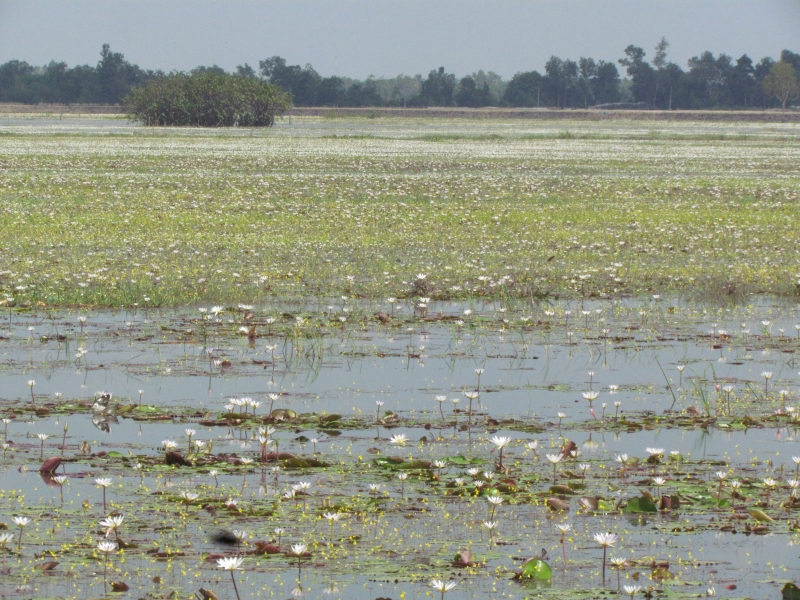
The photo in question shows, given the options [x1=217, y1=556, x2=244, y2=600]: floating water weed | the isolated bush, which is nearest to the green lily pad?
[x1=217, y1=556, x2=244, y2=600]: floating water weed

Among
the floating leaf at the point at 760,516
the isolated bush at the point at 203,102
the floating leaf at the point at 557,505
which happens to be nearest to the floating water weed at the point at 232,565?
the floating leaf at the point at 557,505

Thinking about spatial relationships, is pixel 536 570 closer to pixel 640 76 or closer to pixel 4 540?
pixel 4 540

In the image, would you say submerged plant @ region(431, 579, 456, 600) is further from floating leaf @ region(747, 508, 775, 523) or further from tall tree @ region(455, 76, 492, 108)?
tall tree @ region(455, 76, 492, 108)

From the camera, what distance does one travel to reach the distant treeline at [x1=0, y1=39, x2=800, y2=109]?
165 metres

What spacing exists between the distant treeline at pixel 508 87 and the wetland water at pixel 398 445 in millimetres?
148081

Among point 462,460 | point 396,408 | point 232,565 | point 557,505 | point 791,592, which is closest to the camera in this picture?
point 232,565

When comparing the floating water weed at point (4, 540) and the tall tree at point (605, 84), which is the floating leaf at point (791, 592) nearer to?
the floating water weed at point (4, 540)

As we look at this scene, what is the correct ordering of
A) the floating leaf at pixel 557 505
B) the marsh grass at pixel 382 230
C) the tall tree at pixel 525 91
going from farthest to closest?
the tall tree at pixel 525 91, the marsh grass at pixel 382 230, the floating leaf at pixel 557 505

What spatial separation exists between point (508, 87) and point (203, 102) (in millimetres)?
116289

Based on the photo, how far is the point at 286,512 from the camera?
208 inches

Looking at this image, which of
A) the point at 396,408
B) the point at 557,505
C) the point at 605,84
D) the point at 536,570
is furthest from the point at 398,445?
the point at 605,84

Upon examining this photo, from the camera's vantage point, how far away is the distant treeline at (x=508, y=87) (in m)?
165

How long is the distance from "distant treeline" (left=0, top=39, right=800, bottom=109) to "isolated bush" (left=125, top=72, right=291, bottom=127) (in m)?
73.9

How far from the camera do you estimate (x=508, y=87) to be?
616 ft
